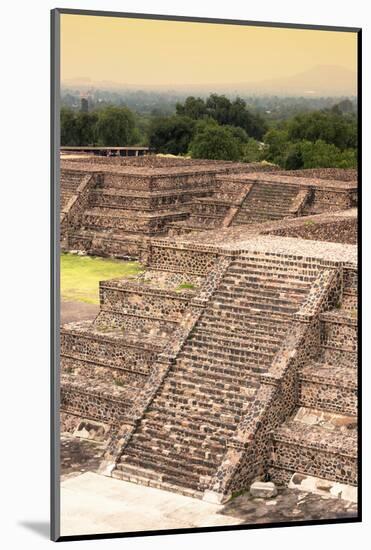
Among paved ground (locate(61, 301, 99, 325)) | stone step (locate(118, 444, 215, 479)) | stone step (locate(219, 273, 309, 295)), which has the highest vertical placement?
stone step (locate(219, 273, 309, 295))

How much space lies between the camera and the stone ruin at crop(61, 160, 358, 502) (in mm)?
13938

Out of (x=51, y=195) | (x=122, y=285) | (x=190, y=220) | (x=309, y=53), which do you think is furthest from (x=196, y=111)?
(x=51, y=195)

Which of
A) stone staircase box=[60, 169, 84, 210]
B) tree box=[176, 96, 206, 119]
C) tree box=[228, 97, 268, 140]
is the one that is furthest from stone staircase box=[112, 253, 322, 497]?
stone staircase box=[60, 169, 84, 210]

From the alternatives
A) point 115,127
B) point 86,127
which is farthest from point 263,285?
point 115,127

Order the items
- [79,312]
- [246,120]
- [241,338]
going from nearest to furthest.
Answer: [241,338]
[79,312]
[246,120]

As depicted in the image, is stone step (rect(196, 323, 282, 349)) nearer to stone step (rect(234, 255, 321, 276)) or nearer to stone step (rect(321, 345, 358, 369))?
stone step (rect(321, 345, 358, 369))

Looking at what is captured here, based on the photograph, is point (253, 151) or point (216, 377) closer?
point (216, 377)

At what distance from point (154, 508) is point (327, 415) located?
87.1 inches

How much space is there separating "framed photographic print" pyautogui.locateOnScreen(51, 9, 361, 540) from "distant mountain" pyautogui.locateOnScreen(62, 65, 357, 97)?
4cm

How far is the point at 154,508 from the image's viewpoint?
13.1m

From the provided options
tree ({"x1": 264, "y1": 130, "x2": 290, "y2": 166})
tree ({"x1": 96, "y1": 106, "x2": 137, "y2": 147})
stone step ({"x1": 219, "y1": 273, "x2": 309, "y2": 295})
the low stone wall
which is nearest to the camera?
stone step ({"x1": 219, "y1": 273, "x2": 309, "y2": 295})

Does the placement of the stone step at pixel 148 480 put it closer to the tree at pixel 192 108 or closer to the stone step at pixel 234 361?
the stone step at pixel 234 361

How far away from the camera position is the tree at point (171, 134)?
2102 cm

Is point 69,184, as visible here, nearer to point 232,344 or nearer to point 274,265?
point 274,265
